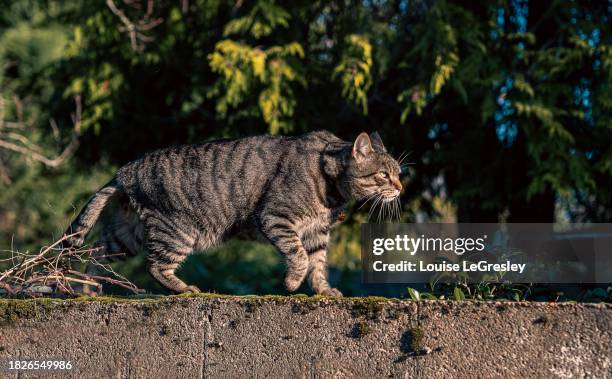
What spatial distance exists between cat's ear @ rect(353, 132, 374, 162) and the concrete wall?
1397 millimetres

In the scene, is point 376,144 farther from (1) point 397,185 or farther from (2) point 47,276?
(2) point 47,276

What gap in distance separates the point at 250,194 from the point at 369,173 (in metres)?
0.82

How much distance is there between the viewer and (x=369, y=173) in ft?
17.5

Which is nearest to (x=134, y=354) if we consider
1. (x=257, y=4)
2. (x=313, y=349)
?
(x=313, y=349)

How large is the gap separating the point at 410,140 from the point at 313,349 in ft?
16.8

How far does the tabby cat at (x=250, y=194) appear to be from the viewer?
207 inches

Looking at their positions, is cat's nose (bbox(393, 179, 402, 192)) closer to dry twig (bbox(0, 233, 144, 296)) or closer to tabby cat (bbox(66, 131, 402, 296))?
tabby cat (bbox(66, 131, 402, 296))

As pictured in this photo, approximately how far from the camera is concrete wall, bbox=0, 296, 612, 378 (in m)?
3.91

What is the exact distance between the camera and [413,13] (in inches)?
347

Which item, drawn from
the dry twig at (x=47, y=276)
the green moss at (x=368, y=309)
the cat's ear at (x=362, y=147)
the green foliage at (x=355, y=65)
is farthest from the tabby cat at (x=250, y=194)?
the green foliage at (x=355, y=65)

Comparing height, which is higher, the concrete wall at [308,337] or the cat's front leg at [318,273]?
the cat's front leg at [318,273]

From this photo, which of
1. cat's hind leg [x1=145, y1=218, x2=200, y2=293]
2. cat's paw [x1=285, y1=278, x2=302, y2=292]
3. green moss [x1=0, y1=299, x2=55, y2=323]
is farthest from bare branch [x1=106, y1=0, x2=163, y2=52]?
green moss [x1=0, y1=299, x2=55, y2=323]

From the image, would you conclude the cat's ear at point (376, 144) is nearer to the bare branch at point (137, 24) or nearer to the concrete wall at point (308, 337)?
the concrete wall at point (308, 337)

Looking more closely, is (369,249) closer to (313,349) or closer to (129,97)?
(313,349)
